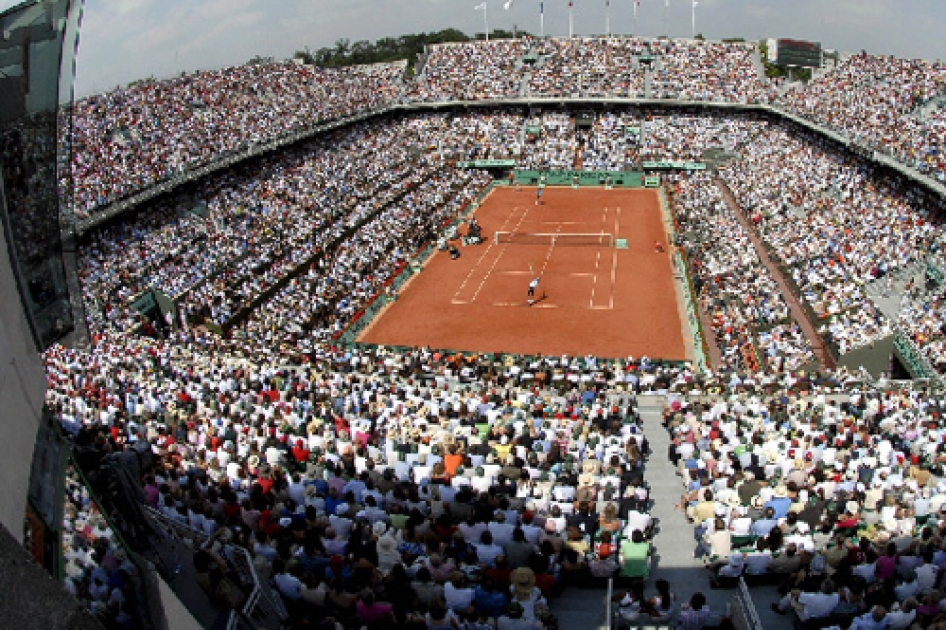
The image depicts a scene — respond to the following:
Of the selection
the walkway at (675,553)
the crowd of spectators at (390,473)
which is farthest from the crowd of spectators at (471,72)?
the walkway at (675,553)

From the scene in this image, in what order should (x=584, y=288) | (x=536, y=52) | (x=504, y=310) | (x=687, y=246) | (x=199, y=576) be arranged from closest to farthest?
(x=199, y=576) < (x=504, y=310) < (x=584, y=288) < (x=687, y=246) < (x=536, y=52)

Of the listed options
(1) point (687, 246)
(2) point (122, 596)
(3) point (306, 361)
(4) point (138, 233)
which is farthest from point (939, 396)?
(4) point (138, 233)

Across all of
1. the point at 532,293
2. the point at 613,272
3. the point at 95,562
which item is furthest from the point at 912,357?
the point at 95,562

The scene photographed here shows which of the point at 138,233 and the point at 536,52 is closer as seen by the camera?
the point at 138,233

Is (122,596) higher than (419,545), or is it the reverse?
(122,596)

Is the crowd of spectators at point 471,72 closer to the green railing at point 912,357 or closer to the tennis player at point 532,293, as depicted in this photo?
the tennis player at point 532,293

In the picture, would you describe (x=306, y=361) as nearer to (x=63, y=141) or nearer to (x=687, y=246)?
(x=63, y=141)
